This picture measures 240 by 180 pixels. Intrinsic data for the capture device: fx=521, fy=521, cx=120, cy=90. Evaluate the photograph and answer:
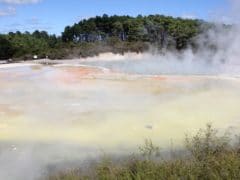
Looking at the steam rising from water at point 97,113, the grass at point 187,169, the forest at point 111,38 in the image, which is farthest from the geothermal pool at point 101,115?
the forest at point 111,38

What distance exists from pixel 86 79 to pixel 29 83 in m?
2.86

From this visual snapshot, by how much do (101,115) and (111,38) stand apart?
49.0 meters

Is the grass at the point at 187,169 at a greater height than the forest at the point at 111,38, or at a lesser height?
greater

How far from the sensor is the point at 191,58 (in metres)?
36.8

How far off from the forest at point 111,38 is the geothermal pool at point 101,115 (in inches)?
1064

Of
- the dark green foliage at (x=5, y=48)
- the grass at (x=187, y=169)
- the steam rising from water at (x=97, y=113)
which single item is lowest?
the dark green foliage at (x=5, y=48)

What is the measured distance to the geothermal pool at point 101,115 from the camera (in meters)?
10.7

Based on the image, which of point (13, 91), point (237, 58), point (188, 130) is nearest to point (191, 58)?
point (237, 58)

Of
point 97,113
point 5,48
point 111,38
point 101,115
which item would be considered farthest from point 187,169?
point 5,48

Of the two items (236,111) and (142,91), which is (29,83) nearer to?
(142,91)

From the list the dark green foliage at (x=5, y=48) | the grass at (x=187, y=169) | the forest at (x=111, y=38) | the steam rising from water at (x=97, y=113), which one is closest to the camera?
the grass at (x=187, y=169)

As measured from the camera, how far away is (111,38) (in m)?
63.0

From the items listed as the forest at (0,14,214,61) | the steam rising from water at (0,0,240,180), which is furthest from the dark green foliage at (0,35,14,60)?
the steam rising from water at (0,0,240,180)

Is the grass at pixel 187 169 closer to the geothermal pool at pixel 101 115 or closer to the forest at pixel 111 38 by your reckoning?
the geothermal pool at pixel 101 115
